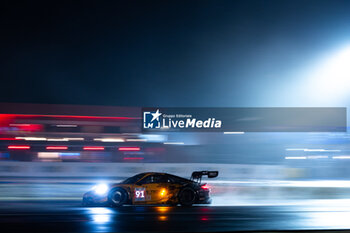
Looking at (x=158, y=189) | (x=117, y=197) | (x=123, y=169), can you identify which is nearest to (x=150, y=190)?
(x=158, y=189)

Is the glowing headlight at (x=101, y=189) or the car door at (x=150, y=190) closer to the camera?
the glowing headlight at (x=101, y=189)

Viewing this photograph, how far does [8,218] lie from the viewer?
27.3ft

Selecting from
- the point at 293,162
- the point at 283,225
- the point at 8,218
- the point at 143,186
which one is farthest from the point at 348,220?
the point at 293,162

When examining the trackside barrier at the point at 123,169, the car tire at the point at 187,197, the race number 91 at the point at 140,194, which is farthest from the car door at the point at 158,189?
the trackside barrier at the point at 123,169

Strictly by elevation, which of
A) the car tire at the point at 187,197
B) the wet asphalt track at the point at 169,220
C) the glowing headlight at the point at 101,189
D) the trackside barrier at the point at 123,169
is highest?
the trackside barrier at the point at 123,169

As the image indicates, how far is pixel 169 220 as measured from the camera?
8.14 m

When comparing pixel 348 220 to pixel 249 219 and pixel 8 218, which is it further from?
pixel 8 218

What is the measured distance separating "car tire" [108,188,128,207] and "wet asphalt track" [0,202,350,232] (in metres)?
1.12

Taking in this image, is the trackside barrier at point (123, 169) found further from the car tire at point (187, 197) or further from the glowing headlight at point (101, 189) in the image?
the glowing headlight at point (101, 189)

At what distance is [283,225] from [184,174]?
40.8 feet

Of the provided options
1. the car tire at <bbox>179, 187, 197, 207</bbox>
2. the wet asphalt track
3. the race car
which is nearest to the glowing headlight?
the race car

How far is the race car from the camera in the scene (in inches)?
426

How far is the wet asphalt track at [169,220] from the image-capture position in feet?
23.4

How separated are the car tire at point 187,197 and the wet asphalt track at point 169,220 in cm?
147
